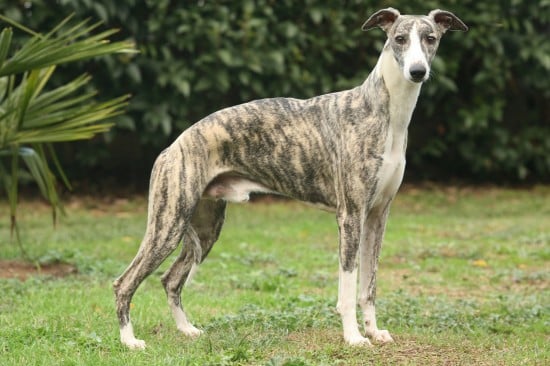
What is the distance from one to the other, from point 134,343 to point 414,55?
7.51ft

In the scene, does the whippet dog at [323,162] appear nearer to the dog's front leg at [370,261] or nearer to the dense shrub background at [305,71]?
the dog's front leg at [370,261]

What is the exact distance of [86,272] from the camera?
318 inches

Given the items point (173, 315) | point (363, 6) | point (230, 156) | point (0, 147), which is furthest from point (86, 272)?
point (363, 6)

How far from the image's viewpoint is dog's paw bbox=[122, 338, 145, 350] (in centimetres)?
549

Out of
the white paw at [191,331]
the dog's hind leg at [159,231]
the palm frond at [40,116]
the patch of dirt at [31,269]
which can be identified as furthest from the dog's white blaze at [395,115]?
the patch of dirt at [31,269]

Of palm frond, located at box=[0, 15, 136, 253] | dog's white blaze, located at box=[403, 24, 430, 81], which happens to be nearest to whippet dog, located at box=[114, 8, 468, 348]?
dog's white blaze, located at box=[403, 24, 430, 81]

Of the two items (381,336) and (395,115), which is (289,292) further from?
(395,115)

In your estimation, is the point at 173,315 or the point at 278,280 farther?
the point at 278,280

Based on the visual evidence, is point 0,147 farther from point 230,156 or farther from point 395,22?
point 395,22

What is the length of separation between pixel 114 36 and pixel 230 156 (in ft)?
22.0

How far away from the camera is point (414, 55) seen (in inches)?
209

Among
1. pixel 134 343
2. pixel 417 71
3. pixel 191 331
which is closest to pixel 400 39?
pixel 417 71

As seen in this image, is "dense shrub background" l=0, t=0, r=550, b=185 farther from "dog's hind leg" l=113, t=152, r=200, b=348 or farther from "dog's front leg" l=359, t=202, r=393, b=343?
"dog's front leg" l=359, t=202, r=393, b=343

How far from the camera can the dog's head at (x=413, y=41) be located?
17.3 feet
